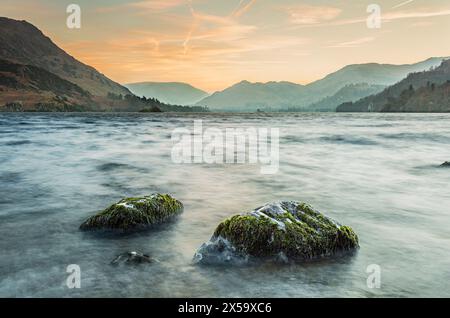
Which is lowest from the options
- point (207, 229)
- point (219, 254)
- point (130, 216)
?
point (207, 229)

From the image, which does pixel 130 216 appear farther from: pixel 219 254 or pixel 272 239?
pixel 272 239

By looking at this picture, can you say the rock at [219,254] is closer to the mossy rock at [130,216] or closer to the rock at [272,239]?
the rock at [272,239]

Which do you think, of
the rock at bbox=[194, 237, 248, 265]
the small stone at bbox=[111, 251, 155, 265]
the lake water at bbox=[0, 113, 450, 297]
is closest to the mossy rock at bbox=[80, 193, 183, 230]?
the lake water at bbox=[0, 113, 450, 297]

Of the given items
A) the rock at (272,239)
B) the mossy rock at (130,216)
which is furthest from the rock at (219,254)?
the mossy rock at (130,216)

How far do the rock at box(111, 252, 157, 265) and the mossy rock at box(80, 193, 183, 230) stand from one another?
1.83 m

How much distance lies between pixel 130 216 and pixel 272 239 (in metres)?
3.92

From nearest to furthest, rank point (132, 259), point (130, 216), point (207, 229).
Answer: point (132, 259) < point (130, 216) < point (207, 229)

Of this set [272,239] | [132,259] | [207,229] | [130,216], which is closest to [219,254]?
[272,239]

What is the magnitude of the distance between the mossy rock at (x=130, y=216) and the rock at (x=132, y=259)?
1.83 metres

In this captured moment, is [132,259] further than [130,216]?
No

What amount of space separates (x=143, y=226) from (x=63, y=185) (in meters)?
7.93

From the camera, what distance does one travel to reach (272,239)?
24.8ft

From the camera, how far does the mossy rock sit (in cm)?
949
